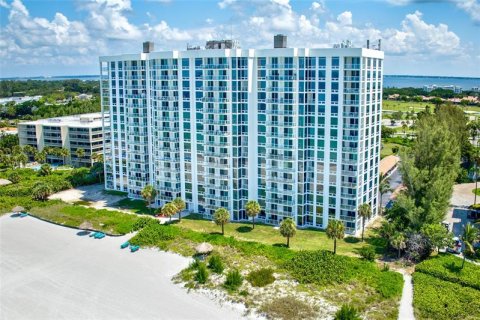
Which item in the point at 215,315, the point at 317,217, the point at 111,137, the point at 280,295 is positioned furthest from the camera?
the point at 111,137

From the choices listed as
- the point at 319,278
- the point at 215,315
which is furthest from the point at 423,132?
the point at 215,315

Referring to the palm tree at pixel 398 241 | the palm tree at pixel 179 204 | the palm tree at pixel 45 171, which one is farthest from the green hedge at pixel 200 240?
A: the palm tree at pixel 45 171

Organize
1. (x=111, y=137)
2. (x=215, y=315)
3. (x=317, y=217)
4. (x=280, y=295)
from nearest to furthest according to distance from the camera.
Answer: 1. (x=215, y=315)
2. (x=280, y=295)
3. (x=317, y=217)
4. (x=111, y=137)

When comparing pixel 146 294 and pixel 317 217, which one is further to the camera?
pixel 317 217

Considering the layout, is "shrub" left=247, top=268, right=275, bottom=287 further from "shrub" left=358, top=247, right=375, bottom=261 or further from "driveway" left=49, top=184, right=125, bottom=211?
"driveway" left=49, top=184, right=125, bottom=211

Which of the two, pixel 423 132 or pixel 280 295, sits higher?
pixel 423 132

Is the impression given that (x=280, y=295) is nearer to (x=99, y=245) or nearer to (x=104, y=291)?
Result: (x=104, y=291)
